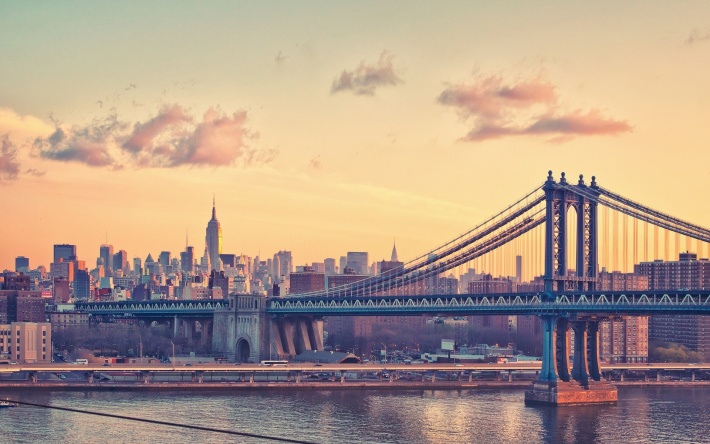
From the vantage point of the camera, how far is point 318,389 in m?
115

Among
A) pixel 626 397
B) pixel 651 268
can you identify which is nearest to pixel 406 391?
pixel 626 397

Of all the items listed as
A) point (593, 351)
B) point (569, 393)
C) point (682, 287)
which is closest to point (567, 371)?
point (569, 393)

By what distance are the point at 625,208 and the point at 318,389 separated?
102 ft

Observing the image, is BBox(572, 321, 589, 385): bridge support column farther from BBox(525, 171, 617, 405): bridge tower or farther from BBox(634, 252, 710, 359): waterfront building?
BBox(634, 252, 710, 359): waterfront building

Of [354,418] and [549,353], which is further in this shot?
[549,353]

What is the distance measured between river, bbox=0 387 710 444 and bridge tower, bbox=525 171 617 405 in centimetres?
214

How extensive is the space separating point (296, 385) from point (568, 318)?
26.4 metres

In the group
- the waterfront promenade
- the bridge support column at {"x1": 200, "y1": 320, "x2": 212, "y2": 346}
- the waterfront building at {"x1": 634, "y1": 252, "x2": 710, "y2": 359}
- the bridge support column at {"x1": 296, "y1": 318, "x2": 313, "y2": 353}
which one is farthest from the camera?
the bridge support column at {"x1": 200, "y1": 320, "x2": 212, "y2": 346}

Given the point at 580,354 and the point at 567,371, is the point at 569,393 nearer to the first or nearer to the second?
the point at 567,371

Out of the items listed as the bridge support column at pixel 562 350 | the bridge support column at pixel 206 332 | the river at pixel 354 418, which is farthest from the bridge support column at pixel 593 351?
the bridge support column at pixel 206 332

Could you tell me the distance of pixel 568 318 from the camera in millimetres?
101438

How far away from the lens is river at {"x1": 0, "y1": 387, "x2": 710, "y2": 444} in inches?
3088

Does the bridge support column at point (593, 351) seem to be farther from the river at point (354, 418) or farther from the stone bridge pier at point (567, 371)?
the river at point (354, 418)

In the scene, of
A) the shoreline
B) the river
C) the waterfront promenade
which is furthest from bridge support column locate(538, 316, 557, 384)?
the waterfront promenade
